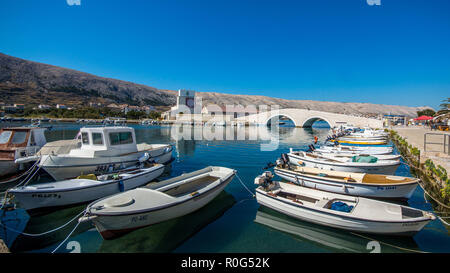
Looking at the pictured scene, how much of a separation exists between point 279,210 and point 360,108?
731 ft

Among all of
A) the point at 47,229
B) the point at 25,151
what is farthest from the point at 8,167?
the point at 47,229

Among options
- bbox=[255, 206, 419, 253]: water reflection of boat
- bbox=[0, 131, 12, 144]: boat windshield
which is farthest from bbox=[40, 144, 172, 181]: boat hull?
bbox=[255, 206, 419, 253]: water reflection of boat

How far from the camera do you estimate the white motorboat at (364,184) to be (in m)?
7.80

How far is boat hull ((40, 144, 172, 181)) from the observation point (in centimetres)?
923

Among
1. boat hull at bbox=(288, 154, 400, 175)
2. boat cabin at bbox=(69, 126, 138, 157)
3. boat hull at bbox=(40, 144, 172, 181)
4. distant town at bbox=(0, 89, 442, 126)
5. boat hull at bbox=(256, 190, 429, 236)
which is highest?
distant town at bbox=(0, 89, 442, 126)

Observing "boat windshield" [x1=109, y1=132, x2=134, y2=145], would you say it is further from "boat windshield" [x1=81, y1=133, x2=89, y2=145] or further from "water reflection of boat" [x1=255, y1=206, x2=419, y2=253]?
"water reflection of boat" [x1=255, y1=206, x2=419, y2=253]

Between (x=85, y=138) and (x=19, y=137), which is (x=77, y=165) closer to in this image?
(x=85, y=138)

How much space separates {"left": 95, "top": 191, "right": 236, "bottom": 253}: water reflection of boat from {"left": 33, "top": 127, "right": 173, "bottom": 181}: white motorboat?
4.87m

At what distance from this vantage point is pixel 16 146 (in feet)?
38.8

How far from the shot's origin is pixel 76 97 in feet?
412

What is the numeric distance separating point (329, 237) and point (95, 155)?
32.9 feet
